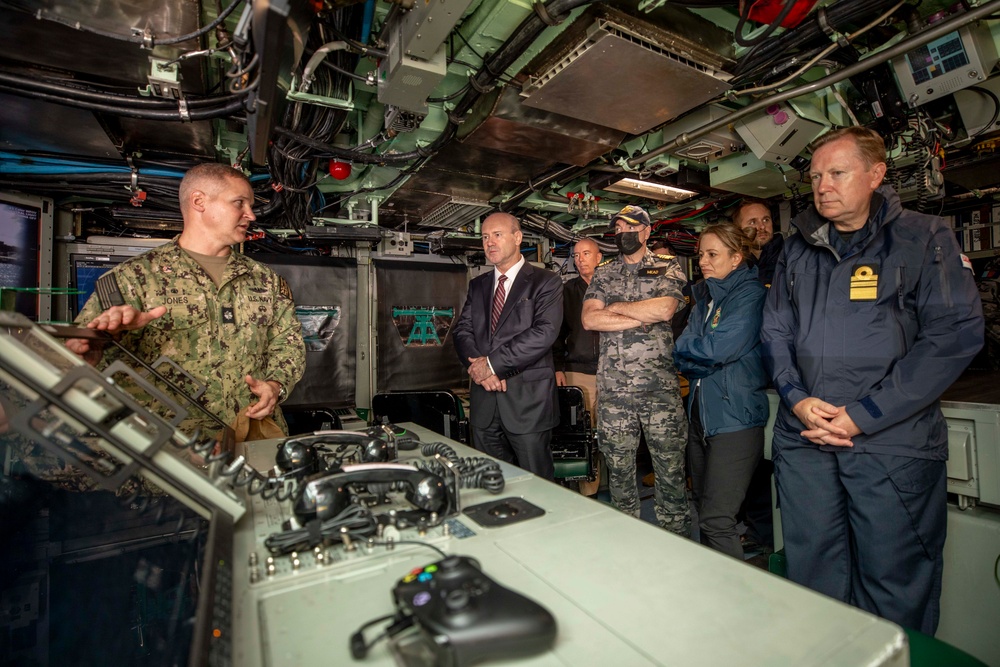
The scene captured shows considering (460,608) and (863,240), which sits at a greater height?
(863,240)

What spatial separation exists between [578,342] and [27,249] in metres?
4.02

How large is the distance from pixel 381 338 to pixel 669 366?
318 cm

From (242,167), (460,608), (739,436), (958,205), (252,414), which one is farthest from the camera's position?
(958,205)

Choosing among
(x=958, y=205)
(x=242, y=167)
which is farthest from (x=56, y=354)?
(x=958, y=205)

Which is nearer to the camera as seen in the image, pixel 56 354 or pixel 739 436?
pixel 56 354

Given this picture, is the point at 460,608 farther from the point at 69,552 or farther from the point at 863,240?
the point at 69,552

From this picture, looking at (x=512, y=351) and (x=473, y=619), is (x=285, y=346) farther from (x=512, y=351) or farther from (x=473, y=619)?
(x=473, y=619)

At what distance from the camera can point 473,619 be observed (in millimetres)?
468

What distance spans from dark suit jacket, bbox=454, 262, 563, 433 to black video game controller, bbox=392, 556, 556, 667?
1.95 metres

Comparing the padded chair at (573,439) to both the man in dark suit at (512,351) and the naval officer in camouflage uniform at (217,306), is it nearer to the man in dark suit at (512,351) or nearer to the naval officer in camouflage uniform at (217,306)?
the man in dark suit at (512,351)

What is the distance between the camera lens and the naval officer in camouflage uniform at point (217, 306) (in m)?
1.71

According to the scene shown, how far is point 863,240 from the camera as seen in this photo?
5.42 ft

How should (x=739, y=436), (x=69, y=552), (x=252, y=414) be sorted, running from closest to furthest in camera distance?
(x=252, y=414) → (x=69, y=552) → (x=739, y=436)

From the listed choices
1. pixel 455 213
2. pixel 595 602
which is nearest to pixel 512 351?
pixel 595 602
